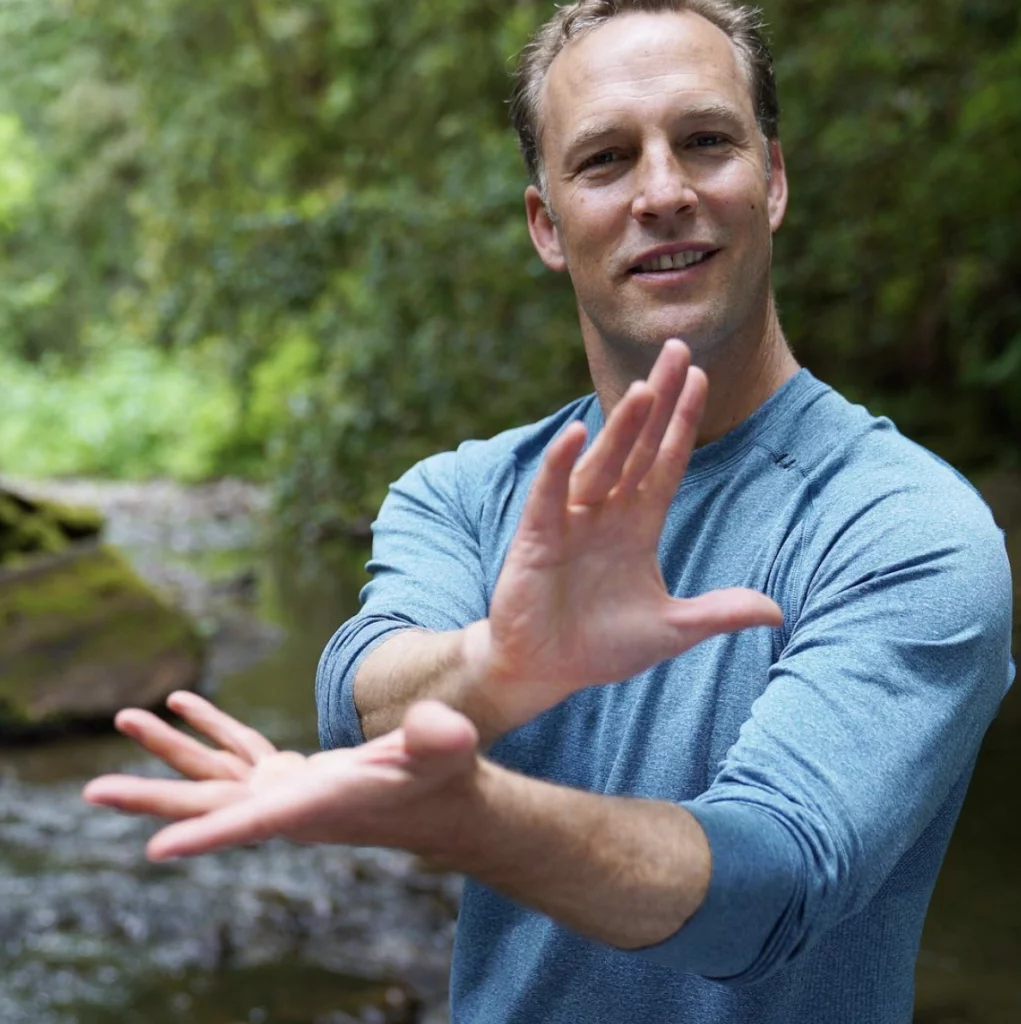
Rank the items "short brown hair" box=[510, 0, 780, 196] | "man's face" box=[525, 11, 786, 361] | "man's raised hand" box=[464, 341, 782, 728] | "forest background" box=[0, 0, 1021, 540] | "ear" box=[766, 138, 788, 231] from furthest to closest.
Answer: "forest background" box=[0, 0, 1021, 540] < "ear" box=[766, 138, 788, 231] < "short brown hair" box=[510, 0, 780, 196] < "man's face" box=[525, 11, 786, 361] < "man's raised hand" box=[464, 341, 782, 728]

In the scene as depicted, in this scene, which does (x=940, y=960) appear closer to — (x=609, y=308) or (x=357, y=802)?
(x=609, y=308)

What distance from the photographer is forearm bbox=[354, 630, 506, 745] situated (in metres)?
1.46

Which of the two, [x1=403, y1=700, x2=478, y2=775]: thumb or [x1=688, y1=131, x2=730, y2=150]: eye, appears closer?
[x1=403, y1=700, x2=478, y2=775]: thumb

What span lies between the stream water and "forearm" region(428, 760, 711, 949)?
3.46 m

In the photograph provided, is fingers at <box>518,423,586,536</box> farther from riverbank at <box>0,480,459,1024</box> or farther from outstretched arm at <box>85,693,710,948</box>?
riverbank at <box>0,480,459,1024</box>

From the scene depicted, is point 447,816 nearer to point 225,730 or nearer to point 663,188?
point 225,730

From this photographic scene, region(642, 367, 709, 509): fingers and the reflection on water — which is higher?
region(642, 367, 709, 509): fingers

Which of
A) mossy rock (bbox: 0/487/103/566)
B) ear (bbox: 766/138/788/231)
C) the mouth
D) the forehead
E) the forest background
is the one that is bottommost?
mossy rock (bbox: 0/487/103/566)

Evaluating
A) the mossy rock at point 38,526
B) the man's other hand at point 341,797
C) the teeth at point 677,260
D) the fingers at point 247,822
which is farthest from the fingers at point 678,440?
the mossy rock at point 38,526

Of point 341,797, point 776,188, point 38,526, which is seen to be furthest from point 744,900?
point 38,526

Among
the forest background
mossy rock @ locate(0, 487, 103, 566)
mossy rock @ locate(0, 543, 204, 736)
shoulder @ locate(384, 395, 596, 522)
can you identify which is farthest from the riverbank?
shoulder @ locate(384, 395, 596, 522)

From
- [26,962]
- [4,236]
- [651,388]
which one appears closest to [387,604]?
[651,388]

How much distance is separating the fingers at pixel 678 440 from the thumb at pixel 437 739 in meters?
0.35

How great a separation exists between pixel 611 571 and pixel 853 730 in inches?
11.4
